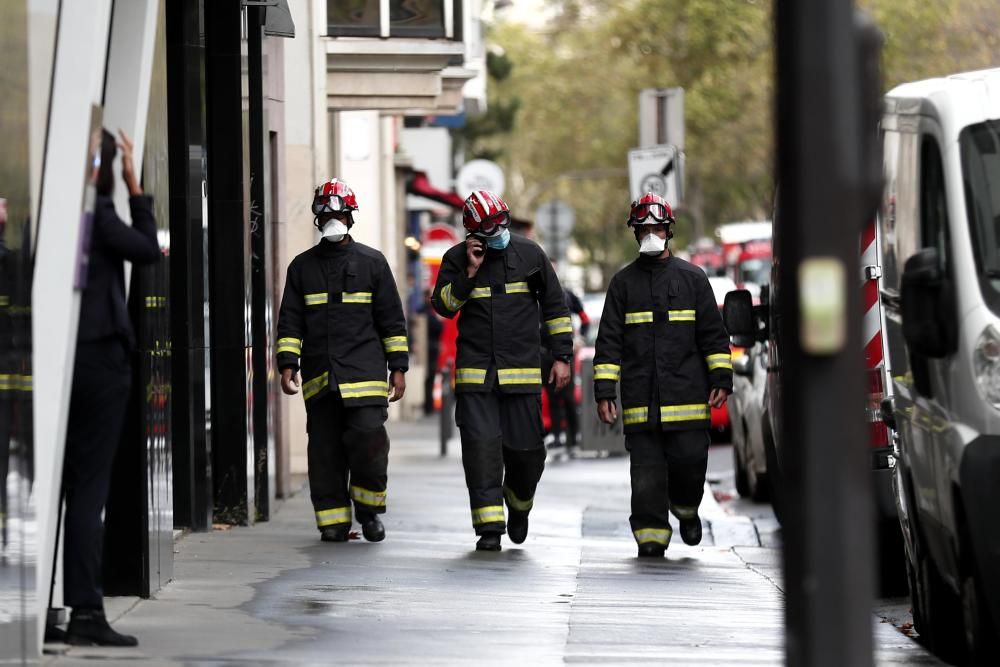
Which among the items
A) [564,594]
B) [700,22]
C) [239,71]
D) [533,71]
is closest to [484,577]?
[564,594]

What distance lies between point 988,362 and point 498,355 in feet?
15.5

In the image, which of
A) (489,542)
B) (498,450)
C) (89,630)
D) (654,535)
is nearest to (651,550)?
(654,535)

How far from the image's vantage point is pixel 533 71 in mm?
75375

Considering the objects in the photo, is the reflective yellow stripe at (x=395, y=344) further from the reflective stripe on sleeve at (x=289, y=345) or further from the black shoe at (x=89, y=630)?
the black shoe at (x=89, y=630)

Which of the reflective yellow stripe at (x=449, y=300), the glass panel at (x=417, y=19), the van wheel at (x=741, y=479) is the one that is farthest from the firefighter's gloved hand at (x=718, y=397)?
the glass panel at (x=417, y=19)

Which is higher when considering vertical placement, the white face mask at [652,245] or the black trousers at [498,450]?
the white face mask at [652,245]

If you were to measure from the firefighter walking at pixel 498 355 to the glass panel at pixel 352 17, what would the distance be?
7.38 meters

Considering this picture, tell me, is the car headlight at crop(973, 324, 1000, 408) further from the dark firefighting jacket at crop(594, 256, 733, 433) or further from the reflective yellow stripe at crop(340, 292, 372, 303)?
the reflective yellow stripe at crop(340, 292, 372, 303)

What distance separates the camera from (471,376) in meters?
12.0

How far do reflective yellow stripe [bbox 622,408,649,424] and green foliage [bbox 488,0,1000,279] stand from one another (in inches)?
869

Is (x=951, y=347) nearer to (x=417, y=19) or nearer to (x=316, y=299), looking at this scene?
(x=316, y=299)

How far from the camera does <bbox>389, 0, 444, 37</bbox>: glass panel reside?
19562 millimetres

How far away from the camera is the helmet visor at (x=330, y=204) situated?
1200cm

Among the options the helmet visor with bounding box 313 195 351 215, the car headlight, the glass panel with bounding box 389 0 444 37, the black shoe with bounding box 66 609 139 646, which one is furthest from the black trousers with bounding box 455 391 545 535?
the glass panel with bounding box 389 0 444 37
